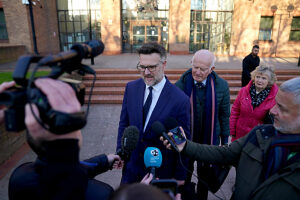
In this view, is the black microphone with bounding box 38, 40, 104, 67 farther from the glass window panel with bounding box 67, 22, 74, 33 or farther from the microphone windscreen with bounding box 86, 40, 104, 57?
the glass window panel with bounding box 67, 22, 74, 33

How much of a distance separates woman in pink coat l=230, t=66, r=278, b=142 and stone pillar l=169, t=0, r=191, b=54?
40.6 ft

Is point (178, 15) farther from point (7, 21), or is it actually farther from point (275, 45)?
point (7, 21)

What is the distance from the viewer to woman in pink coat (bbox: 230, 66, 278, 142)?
115 inches

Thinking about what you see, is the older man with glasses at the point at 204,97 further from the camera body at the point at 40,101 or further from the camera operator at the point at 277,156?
the camera body at the point at 40,101

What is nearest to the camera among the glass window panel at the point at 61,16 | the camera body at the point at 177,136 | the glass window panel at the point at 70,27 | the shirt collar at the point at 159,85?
the camera body at the point at 177,136

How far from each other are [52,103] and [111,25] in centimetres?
1495

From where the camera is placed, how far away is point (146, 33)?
15836 mm

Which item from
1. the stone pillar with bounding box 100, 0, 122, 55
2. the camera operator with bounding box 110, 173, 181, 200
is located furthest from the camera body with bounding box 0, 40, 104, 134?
the stone pillar with bounding box 100, 0, 122, 55

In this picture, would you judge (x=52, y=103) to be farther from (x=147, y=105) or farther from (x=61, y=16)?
(x=61, y=16)

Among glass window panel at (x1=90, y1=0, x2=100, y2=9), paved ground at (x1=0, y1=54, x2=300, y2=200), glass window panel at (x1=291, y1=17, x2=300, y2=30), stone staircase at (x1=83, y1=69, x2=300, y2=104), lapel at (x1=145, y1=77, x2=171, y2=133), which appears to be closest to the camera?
lapel at (x1=145, y1=77, x2=171, y2=133)

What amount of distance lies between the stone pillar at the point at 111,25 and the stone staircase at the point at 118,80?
676cm

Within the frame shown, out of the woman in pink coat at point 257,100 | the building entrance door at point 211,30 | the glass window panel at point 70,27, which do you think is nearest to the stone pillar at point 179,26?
the building entrance door at point 211,30

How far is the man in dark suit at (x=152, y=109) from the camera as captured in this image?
1905mm

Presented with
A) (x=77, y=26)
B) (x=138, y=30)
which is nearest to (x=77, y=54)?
(x=138, y=30)
